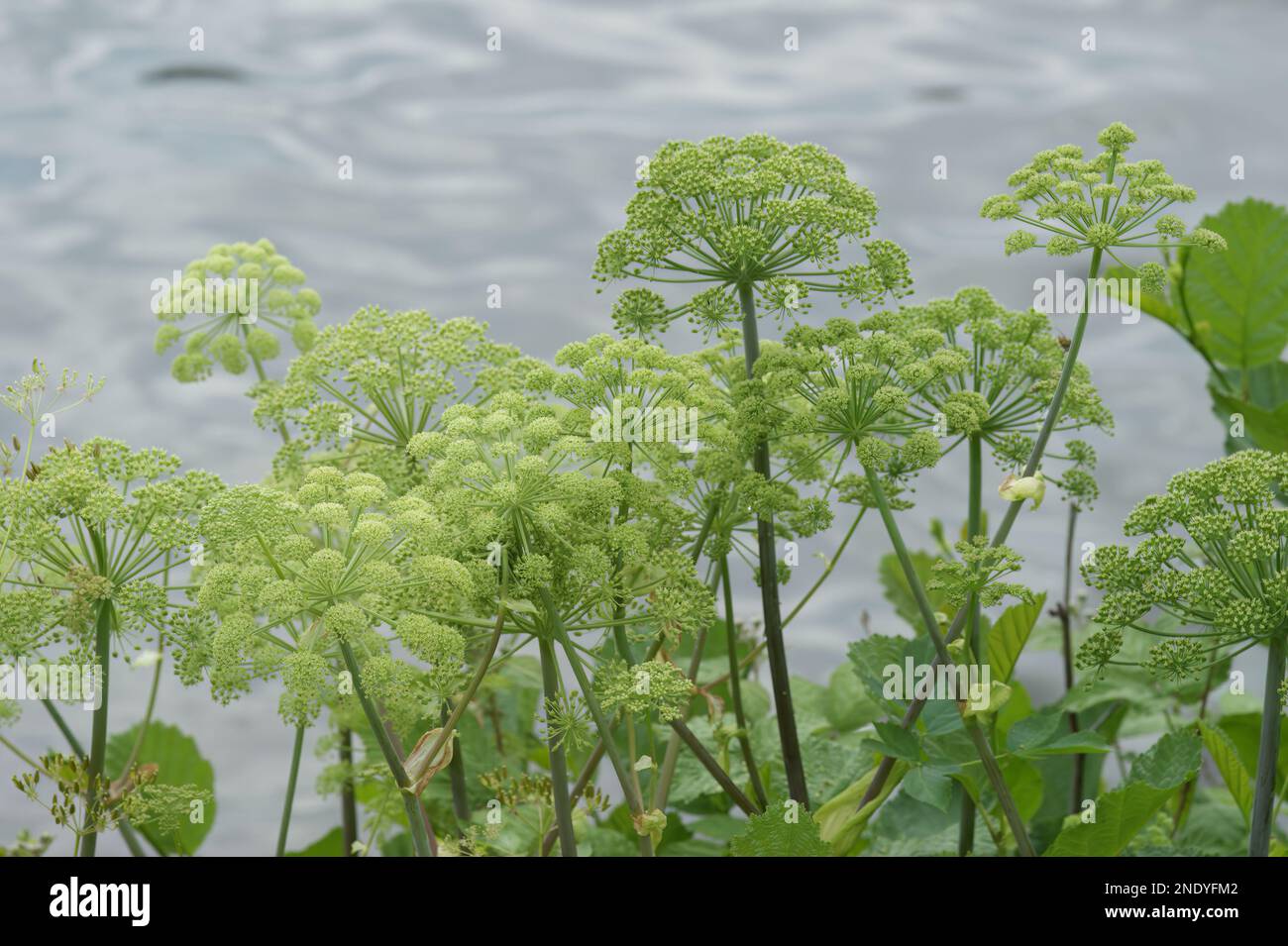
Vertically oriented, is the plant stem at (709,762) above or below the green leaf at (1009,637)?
below

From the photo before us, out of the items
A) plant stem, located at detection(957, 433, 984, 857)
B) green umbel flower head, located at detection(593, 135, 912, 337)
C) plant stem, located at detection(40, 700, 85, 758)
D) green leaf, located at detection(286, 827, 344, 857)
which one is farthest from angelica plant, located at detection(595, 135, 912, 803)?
green leaf, located at detection(286, 827, 344, 857)

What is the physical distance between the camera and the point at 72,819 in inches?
39.1

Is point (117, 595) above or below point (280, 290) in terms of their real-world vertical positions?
below

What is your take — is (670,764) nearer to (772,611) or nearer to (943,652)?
(772,611)

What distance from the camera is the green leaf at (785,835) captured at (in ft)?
3.28

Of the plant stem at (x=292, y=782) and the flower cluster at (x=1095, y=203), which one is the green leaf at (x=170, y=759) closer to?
the plant stem at (x=292, y=782)

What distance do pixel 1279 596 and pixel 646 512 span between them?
0.45 metres

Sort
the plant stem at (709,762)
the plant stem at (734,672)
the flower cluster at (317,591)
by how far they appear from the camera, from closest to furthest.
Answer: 1. the flower cluster at (317,591)
2. the plant stem at (709,762)
3. the plant stem at (734,672)

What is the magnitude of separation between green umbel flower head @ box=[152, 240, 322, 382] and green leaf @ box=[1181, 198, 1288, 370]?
105 centimetres

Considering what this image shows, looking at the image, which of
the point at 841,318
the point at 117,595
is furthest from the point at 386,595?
the point at 841,318

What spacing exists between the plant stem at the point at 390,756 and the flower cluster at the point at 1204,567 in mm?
494

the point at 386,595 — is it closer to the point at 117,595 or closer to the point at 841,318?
the point at 117,595

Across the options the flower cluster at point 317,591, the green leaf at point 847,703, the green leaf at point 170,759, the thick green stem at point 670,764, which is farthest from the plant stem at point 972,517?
the green leaf at point 170,759

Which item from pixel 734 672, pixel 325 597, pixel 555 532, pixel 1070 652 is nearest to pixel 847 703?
pixel 1070 652
